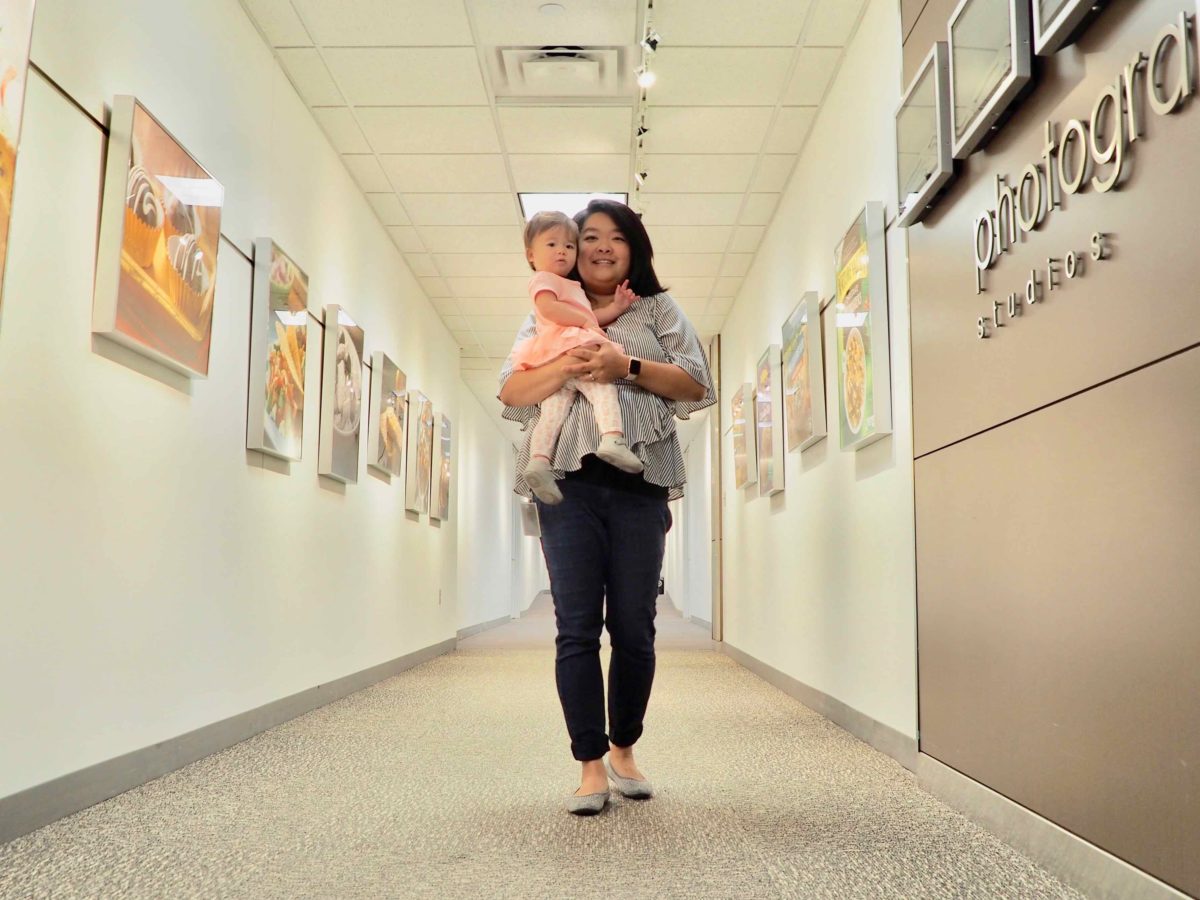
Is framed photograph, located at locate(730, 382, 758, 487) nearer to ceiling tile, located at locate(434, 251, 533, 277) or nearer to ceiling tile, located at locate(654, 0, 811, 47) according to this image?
ceiling tile, located at locate(434, 251, 533, 277)

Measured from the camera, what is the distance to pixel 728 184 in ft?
19.4

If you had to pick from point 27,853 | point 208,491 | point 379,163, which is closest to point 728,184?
point 379,163

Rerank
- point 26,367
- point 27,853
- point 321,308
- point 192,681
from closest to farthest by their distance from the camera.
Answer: point 27,853
point 26,367
point 192,681
point 321,308

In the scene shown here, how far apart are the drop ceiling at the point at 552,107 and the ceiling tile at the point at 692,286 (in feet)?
1.88

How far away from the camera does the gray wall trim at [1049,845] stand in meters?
1.61

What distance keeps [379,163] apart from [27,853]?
4.18 metres

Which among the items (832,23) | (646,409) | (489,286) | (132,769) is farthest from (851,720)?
(489,286)

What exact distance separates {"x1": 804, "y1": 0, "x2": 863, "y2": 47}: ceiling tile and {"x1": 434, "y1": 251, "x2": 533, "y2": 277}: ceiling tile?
3.21 m

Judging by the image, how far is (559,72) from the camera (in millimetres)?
4594

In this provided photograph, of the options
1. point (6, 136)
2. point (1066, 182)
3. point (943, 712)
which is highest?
point (6, 136)

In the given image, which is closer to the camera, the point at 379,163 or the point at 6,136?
the point at 6,136

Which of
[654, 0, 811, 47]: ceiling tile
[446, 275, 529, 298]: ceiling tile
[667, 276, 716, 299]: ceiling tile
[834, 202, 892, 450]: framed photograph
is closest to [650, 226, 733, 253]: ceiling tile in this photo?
[667, 276, 716, 299]: ceiling tile

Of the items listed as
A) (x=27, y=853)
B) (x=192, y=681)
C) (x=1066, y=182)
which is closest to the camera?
(x=1066, y=182)

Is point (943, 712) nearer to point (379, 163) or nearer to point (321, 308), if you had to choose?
point (321, 308)
